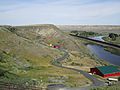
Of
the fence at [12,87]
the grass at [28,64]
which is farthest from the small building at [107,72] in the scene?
the fence at [12,87]

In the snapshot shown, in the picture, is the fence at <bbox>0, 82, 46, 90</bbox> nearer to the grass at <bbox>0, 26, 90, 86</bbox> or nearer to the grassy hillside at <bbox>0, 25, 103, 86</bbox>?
the grassy hillside at <bbox>0, 25, 103, 86</bbox>

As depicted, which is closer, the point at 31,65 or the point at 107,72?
the point at 107,72

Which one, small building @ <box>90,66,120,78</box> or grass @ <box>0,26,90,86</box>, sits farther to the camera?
small building @ <box>90,66,120,78</box>

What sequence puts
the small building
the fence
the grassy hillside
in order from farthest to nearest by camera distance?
the small building, the grassy hillside, the fence

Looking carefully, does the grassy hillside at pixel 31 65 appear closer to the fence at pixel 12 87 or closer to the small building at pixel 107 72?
the fence at pixel 12 87

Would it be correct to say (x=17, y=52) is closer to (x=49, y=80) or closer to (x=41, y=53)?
(x=41, y=53)

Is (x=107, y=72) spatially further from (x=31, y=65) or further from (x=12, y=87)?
(x=12, y=87)

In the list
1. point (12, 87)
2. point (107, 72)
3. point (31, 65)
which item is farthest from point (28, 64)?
point (12, 87)

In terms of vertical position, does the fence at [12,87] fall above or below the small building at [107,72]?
above

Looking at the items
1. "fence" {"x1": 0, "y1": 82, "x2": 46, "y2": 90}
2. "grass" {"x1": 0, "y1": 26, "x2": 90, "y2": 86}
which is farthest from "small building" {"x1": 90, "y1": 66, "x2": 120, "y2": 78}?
"fence" {"x1": 0, "y1": 82, "x2": 46, "y2": 90}

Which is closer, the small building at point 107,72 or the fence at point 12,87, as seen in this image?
the fence at point 12,87

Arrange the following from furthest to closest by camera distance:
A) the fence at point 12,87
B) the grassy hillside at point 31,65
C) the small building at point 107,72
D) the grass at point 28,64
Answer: the small building at point 107,72, the grass at point 28,64, the grassy hillside at point 31,65, the fence at point 12,87

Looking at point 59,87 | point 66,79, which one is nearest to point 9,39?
point 66,79
